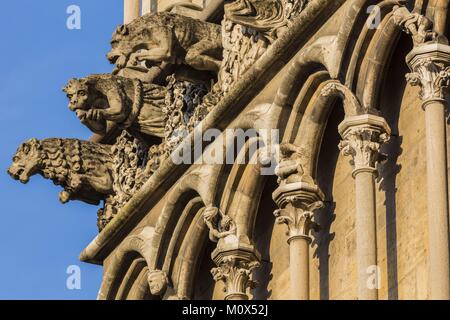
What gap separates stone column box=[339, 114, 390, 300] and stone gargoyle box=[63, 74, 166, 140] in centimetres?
556

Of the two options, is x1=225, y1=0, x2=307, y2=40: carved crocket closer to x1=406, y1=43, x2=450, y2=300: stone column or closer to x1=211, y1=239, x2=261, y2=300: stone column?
x1=211, y1=239, x2=261, y2=300: stone column

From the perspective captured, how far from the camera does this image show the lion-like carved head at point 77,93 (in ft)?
108

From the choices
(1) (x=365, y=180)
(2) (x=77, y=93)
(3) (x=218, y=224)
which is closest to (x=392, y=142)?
(1) (x=365, y=180)

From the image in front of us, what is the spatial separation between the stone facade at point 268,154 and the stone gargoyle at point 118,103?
2 centimetres

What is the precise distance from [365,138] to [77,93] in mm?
5922

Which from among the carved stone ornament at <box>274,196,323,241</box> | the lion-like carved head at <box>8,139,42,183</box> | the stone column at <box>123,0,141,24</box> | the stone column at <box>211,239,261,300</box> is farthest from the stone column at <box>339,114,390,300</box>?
the stone column at <box>123,0,141,24</box>

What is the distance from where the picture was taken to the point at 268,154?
30.0 m

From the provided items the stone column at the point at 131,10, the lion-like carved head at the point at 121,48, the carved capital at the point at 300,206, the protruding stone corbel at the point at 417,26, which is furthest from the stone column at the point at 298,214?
the stone column at the point at 131,10

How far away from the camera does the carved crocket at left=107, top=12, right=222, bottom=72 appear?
31875 mm

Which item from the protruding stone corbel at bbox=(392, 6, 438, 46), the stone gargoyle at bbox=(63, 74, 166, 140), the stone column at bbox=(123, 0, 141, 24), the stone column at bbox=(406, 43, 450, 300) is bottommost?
the stone column at bbox=(406, 43, 450, 300)

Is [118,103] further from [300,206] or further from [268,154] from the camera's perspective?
[300,206]

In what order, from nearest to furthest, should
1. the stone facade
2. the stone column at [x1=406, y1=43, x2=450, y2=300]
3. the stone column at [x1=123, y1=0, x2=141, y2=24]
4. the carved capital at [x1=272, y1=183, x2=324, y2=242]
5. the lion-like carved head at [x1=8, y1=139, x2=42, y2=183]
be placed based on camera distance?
the stone column at [x1=406, y1=43, x2=450, y2=300]
the stone facade
the carved capital at [x1=272, y1=183, x2=324, y2=242]
the lion-like carved head at [x1=8, y1=139, x2=42, y2=183]
the stone column at [x1=123, y1=0, x2=141, y2=24]

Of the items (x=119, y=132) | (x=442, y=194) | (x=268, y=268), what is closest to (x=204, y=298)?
(x=268, y=268)

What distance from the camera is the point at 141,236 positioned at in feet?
109
